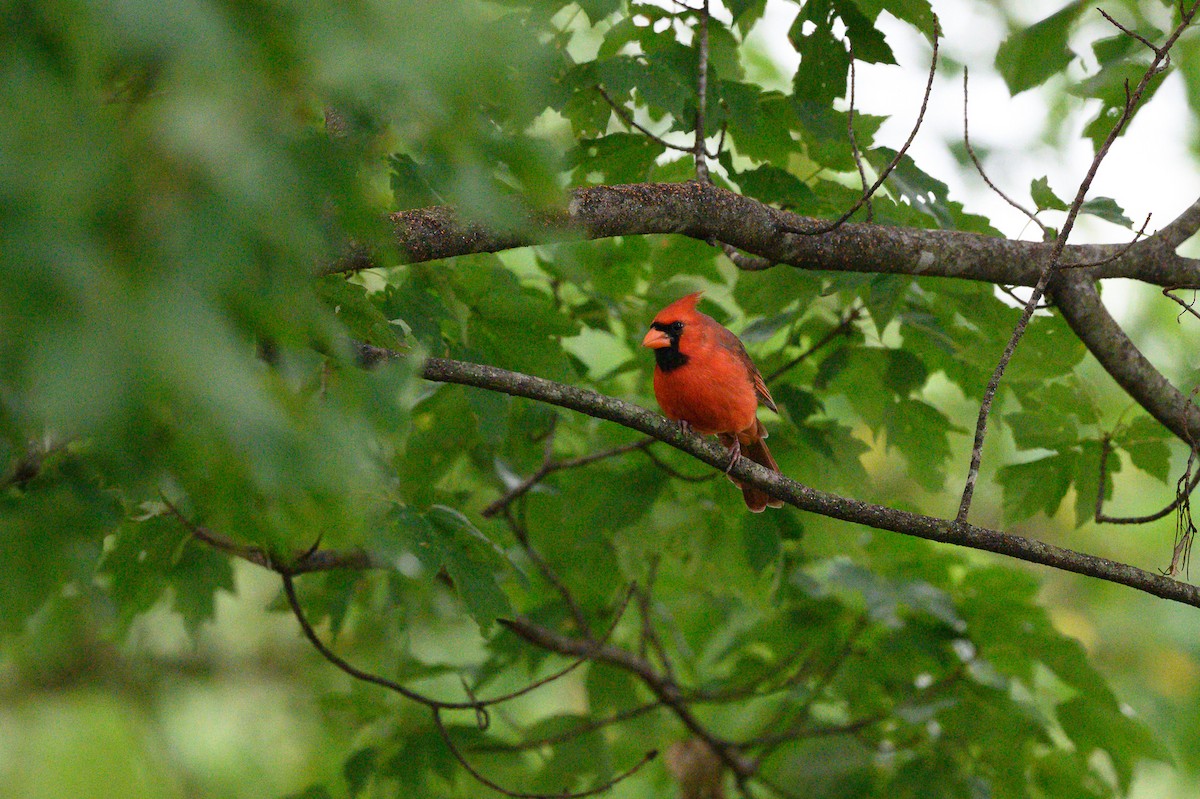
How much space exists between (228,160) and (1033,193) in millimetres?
2241

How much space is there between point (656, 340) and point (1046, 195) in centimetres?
113

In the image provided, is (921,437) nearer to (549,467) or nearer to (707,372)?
(707,372)

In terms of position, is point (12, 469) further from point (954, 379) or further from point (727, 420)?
point (954, 379)

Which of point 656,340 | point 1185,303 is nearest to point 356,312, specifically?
point 656,340

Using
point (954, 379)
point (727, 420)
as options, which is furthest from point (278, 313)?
point (954, 379)

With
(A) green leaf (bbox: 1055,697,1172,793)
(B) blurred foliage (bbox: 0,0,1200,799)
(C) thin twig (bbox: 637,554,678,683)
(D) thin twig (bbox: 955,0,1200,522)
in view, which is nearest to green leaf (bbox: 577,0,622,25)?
(B) blurred foliage (bbox: 0,0,1200,799)

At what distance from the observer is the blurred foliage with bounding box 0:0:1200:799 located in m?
0.76

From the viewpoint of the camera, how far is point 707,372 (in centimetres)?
321

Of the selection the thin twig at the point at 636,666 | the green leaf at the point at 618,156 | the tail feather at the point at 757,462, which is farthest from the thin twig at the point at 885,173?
the thin twig at the point at 636,666

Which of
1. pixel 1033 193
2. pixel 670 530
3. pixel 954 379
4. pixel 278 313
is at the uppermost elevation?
pixel 278 313

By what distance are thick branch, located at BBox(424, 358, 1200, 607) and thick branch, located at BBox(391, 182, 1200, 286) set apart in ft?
0.89

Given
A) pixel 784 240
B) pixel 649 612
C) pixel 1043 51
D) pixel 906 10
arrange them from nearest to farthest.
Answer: pixel 906 10
pixel 784 240
pixel 1043 51
pixel 649 612

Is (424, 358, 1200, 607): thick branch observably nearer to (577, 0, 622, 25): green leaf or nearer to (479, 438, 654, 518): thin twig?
(577, 0, 622, 25): green leaf

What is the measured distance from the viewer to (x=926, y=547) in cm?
369
